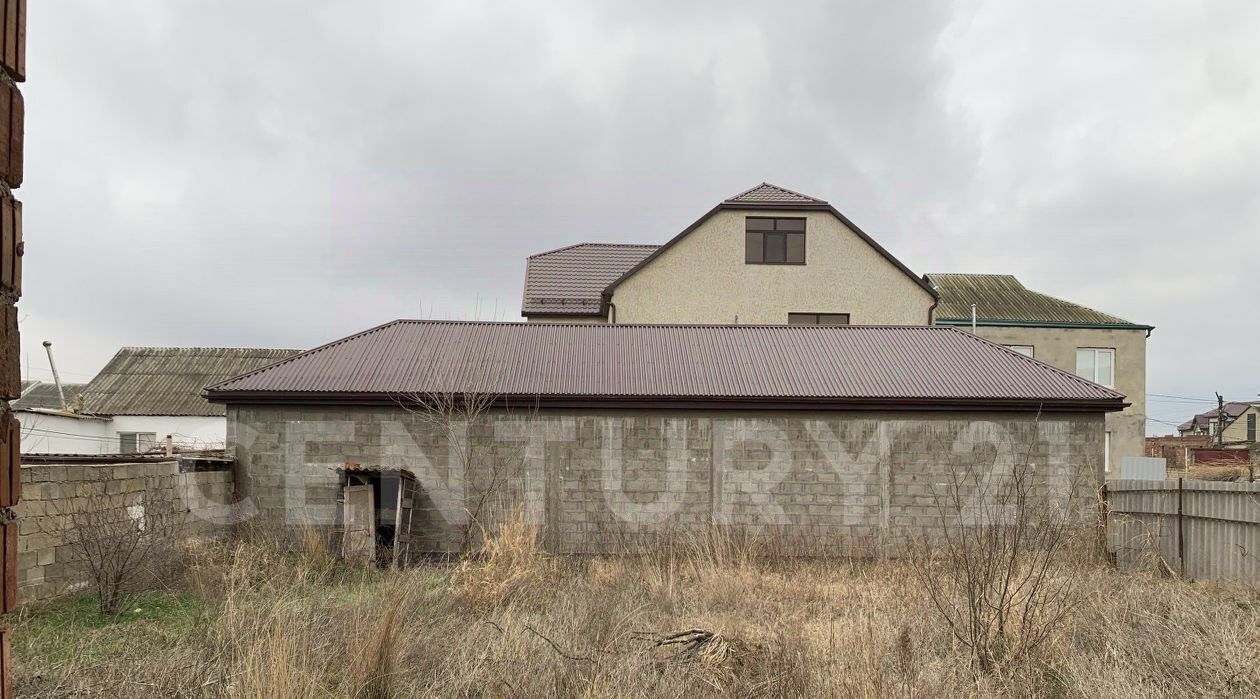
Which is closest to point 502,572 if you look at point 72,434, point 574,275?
point 574,275

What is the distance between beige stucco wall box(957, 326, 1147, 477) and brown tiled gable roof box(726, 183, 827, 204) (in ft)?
33.3

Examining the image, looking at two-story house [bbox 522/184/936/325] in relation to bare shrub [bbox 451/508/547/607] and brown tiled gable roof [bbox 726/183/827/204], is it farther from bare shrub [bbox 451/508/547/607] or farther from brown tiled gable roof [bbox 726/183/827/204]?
bare shrub [bbox 451/508/547/607]

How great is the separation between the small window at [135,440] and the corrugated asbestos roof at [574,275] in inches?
633

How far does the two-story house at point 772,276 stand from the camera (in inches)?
847

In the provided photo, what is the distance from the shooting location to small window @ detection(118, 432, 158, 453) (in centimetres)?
3014

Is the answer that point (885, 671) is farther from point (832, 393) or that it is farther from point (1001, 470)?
point (1001, 470)

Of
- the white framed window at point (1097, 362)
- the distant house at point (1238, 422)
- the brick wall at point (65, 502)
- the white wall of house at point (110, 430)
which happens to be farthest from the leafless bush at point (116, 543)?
the distant house at point (1238, 422)

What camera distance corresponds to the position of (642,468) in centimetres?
1346

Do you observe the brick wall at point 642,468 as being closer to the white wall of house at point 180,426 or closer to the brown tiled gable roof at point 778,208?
the brown tiled gable roof at point 778,208

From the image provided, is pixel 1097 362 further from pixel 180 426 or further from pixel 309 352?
pixel 180 426

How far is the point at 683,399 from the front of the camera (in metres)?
13.5

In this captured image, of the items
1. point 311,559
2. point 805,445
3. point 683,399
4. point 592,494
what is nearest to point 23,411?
point 311,559

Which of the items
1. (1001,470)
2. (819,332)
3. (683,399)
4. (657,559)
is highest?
(819,332)

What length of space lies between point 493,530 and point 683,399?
3.67 m
